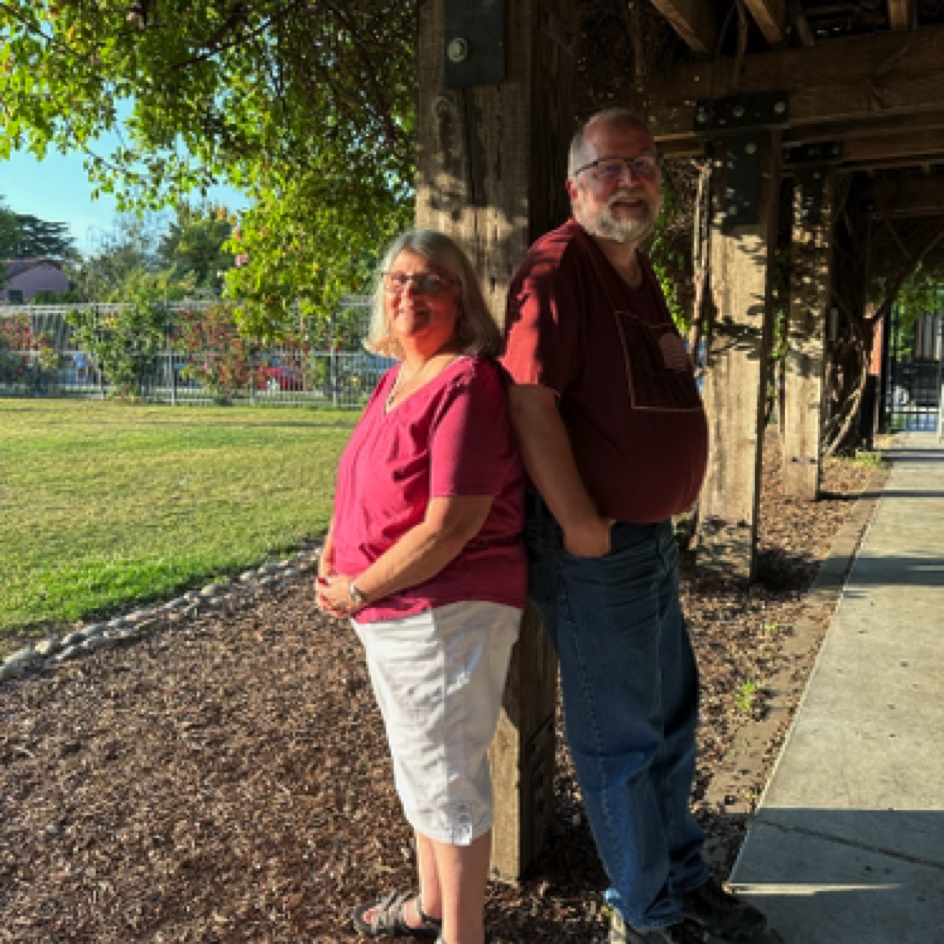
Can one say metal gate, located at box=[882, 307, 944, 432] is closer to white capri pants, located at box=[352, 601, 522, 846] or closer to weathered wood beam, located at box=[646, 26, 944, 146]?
weathered wood beam, located at box=[646, 26, 944, 146]

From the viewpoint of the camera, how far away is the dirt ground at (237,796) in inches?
87.0

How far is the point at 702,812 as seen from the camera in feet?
8.77

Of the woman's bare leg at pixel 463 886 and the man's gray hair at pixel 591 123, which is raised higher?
the man's gray hair at pixel 591 123

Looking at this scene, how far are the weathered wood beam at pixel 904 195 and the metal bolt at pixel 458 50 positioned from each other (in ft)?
28.0

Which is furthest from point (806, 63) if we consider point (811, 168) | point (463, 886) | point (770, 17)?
point (463, 886)

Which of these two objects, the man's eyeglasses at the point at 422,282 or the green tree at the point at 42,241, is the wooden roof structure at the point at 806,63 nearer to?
the man's eyeglasses at the point at 422,282

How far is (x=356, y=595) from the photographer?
1711mm

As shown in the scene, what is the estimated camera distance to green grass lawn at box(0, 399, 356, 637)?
522 centimetres

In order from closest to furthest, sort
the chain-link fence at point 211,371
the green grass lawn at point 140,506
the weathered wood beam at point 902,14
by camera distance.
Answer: the weathered wood beam at point 902,14
the green grass lawn at point 140,506
the chain-link fence at point 211,371

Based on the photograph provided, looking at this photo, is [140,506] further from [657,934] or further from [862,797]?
[657,934]

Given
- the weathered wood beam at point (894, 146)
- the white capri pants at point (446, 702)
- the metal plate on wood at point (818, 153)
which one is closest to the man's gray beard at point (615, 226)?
the white capri pants at point (446, 702)

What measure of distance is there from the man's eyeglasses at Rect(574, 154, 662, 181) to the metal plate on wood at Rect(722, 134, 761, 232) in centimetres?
338

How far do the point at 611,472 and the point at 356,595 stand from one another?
55cm

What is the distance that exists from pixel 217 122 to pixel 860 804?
13.0 ft
